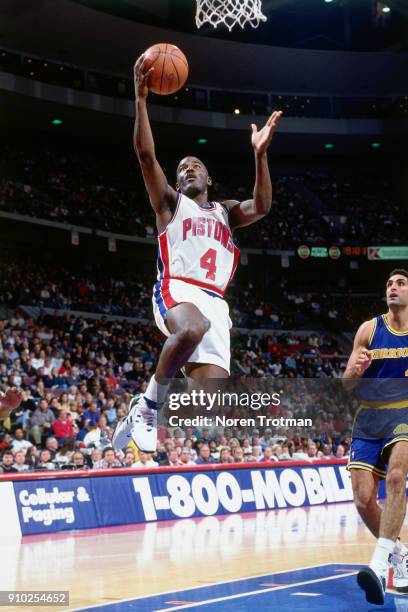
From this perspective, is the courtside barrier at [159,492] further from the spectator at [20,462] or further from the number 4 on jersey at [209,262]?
the number 4 on jersey at [209,262]

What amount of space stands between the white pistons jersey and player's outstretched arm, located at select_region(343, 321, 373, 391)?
129 centimetres

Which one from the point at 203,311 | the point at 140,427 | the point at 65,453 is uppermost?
the point at 203,311

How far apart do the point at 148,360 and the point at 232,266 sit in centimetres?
1574

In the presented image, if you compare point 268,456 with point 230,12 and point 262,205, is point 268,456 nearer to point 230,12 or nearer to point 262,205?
point 230,12

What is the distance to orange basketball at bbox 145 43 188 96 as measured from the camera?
5090 millimetres

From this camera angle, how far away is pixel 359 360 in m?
6.01

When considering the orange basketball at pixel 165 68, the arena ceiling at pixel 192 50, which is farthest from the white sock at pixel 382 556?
the arena ceiling at pixel 192 50

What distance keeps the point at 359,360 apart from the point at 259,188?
146cm

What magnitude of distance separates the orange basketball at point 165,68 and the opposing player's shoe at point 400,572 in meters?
4.27

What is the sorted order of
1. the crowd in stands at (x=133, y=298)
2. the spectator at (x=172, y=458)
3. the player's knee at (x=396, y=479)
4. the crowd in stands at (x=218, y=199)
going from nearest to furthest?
Result: the player's knee at (x=396, y=479), the spectator at (x=172, y=458), the crowd in stands at (x=133, y=298), the crowd in stands at (x=218, y=199)

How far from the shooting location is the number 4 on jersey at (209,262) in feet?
17.3

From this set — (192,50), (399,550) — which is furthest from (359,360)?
(192,50)

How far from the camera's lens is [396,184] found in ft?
114

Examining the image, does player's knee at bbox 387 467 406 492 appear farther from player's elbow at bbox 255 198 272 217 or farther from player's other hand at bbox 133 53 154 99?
player's other hand at bbox 133 53 154 99
